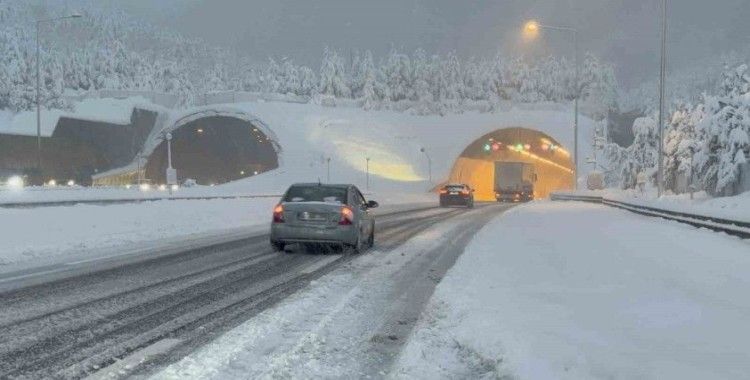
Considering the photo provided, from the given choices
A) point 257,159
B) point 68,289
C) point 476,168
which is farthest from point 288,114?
point 68,289

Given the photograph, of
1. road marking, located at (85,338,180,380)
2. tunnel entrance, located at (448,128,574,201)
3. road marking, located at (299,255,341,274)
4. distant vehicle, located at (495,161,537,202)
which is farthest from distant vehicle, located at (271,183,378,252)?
tunnel entrance, located at (448,128,574,201)

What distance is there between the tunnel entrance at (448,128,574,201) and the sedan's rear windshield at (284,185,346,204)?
70.9 metres

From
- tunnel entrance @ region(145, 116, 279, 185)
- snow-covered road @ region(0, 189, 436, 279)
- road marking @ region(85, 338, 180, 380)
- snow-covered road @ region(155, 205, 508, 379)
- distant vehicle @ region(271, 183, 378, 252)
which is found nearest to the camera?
road marking @ region(85, 338, 180, 380)

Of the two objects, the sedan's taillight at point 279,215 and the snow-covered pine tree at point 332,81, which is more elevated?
the snow-covered pine tree at point 332,81

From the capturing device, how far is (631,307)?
7.49 m

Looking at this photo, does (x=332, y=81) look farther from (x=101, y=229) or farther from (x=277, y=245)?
(x=277, y=245)

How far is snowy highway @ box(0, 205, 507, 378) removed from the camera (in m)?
5.52

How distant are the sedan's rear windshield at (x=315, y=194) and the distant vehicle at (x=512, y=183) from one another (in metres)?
55.1

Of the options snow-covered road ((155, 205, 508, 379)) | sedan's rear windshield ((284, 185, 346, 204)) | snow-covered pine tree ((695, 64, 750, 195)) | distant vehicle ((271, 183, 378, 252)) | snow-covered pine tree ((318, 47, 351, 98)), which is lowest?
snow-covered road ((155, 205, 508, 379))

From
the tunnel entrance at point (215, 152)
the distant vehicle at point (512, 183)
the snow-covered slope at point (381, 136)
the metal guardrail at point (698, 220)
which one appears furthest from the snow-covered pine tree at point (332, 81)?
the metal guardrail at point (698, 220)

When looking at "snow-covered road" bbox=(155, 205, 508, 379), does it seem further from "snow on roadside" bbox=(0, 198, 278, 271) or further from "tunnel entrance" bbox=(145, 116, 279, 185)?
"tunnel entrance" bbox=(145, 116, 279, 185)

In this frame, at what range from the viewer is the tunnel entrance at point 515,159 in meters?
92.0

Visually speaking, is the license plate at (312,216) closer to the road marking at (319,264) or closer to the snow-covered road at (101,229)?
the road marking at (319,264)

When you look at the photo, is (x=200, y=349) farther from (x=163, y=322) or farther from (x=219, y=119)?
(x=219, y=119)
